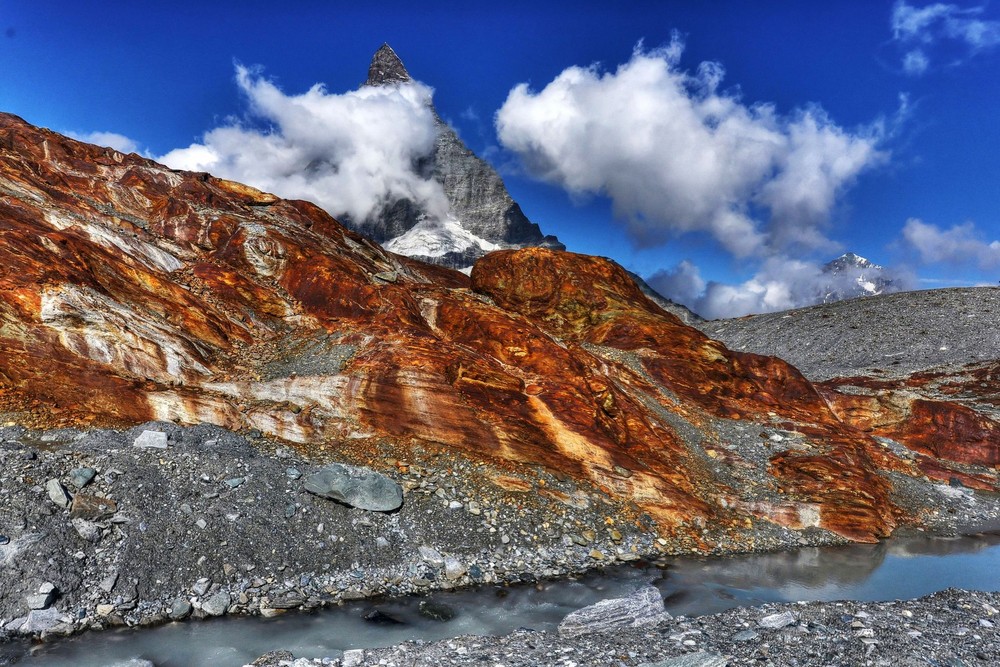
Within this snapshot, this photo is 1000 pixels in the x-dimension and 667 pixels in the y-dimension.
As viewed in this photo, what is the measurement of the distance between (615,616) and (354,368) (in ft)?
46.8

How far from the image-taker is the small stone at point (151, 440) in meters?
17.1

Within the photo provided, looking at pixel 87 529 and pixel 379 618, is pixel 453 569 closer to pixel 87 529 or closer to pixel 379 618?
pixel 379 618

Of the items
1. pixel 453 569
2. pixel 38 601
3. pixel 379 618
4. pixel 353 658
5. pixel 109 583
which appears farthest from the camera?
pixel 453 569

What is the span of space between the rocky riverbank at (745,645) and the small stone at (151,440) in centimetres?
902

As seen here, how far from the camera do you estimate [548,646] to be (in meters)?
12.1

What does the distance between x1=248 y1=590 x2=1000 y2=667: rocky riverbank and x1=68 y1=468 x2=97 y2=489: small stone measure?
322 inches

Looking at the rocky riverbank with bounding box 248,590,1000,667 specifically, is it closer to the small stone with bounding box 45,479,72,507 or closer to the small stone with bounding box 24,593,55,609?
the small stone with bounding box 24,593,55,609

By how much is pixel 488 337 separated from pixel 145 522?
54.4 ft

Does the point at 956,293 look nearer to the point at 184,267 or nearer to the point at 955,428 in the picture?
the point at 955,428

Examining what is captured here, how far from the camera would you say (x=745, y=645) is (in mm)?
11711

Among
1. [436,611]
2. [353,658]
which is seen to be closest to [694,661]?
[436,611]

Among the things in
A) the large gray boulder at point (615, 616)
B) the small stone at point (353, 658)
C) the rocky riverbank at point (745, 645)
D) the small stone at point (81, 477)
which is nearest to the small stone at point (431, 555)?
the rocky riverbank at point (745, 645)

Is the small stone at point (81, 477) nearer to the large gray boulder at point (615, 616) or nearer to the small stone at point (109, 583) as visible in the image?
the small stone at point (109, 583)

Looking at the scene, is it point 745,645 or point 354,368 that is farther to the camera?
point 354,368
